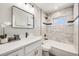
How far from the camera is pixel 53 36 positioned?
3.38 m

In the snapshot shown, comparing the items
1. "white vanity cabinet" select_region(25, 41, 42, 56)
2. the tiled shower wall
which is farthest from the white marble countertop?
"white vanity cabinet" select_region(25, 41, 42, 56)

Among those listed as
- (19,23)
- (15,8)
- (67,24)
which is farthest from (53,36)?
(15,8)

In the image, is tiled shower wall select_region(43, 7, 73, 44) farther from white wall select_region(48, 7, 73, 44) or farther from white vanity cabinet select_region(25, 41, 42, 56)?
white vanity cabinet select_region(25, 41, 42, 56)

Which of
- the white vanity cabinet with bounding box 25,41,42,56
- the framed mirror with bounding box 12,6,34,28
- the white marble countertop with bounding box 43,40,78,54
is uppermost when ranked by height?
the framed mirror with bounding box 12,6,34,28

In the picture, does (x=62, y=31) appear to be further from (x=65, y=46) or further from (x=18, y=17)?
(x=18, y=17)

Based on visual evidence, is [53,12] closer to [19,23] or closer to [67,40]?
[67,40]

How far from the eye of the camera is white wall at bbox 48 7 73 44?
8.94 ft

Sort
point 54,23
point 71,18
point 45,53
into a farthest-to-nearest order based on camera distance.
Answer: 1. point 54,23
2. point 71,18
3. point 45,53

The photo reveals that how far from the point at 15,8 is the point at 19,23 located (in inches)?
16.7

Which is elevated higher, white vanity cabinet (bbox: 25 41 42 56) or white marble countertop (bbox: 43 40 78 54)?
white vanity cabinet (bbox: 25 41 42 56)

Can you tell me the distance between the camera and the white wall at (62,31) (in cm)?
272

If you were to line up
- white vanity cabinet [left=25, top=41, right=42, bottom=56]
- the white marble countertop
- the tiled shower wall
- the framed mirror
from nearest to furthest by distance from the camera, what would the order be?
white vanity cabinet [left=25, top=41, right=42, bottom=56], the framed mirror, the white marble countertop, the tiled shower wall

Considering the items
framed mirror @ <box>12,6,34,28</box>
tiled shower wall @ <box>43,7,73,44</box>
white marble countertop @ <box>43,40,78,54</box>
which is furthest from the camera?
tiled shower wall @ <box>43,7,73,44</box>

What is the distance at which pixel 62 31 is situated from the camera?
301cm
